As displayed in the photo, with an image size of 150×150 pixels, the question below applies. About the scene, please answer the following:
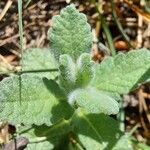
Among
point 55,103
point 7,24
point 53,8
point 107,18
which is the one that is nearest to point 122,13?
point 107,18

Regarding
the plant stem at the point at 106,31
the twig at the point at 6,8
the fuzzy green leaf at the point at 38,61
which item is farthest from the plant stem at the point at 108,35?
the twig at the point at 6,8

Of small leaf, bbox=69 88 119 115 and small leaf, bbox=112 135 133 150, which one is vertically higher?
small leaf, bbox=69 88 119 115

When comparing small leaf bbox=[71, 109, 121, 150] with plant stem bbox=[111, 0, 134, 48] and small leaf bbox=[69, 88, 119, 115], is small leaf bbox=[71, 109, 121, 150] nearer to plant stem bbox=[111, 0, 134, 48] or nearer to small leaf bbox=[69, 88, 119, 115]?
small leaf bbox=[69, 88, 119, 115]

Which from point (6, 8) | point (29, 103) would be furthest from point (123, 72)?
point (6, 8)

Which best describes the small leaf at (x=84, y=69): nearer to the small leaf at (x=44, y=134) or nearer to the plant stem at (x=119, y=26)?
the small leaf at (x=44, y=134)

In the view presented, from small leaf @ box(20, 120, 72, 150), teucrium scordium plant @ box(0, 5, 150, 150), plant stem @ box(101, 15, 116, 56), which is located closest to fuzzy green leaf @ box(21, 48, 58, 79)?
teucrium scordium plant @ box(0, 5, 150, 150)

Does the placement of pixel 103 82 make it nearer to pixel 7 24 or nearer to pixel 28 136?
pixel 28 136

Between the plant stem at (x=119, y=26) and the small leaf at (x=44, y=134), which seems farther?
the plant stem at (x=119, y=26)
